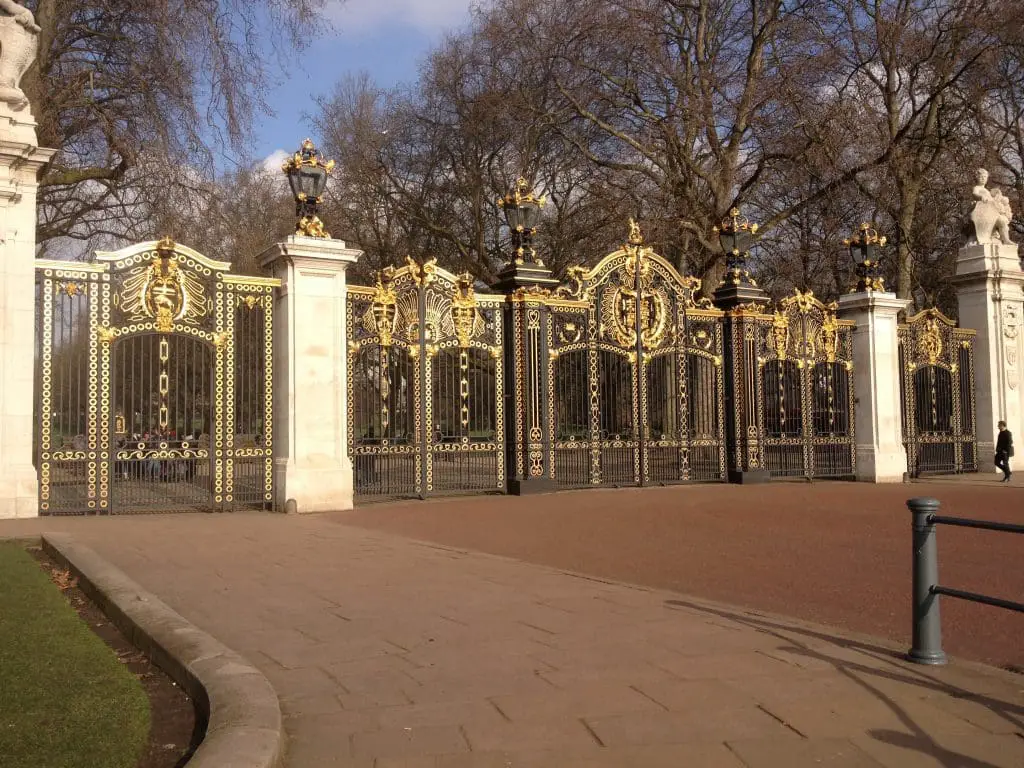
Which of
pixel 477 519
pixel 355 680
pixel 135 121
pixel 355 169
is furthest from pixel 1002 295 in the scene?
pixel 355 680

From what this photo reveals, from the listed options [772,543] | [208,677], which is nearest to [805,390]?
[772,543]

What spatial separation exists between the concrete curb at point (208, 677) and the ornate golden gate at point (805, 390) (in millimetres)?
13567

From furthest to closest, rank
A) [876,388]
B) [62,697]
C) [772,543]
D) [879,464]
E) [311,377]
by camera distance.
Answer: [876,388] → [879,464] → [311,377] → [772,543] → [62,697]

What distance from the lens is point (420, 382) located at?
14.1m

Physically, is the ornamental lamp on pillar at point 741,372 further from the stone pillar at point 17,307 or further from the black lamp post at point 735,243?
the stone pillar at point 17,307

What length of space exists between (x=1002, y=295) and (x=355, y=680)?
20025 millimetres

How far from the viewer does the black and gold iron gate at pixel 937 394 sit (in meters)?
19.8

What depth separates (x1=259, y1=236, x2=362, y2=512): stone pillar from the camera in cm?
1274

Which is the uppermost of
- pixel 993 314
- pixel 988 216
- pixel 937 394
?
pixel 988 216

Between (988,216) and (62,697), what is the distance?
21025mm

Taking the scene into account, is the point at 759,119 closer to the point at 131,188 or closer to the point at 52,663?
the point at 131,188

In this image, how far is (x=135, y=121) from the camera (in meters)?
16.1

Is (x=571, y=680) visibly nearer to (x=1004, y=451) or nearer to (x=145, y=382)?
(x=145, y=382)

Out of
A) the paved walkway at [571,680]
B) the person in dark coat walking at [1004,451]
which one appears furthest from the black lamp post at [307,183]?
the person in dark coat walking at [1004,451]
